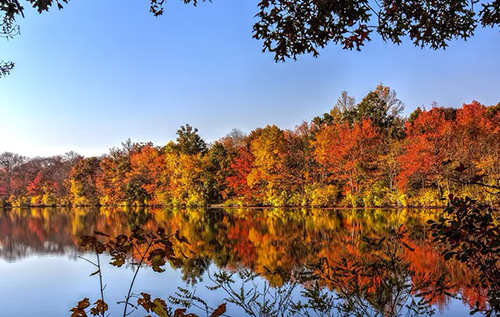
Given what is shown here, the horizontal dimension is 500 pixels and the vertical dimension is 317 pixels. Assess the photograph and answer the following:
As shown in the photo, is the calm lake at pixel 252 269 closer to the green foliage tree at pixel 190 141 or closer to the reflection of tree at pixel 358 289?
the reflection of tree at pixel 358 289

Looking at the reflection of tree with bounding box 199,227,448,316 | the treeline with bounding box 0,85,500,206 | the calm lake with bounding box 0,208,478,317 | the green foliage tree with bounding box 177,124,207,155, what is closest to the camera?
the reflection of tree with bounding box 199,227,448,316

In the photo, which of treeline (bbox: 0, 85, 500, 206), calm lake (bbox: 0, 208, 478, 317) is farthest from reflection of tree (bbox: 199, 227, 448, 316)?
treeline (bbox: 0, 85, 500, 206)

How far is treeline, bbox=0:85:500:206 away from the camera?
22.4 meters

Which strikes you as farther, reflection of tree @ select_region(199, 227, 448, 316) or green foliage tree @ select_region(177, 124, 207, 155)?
green foliage tree @ select_region(177, 124, 207, 155)

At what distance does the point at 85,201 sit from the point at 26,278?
35856 mm

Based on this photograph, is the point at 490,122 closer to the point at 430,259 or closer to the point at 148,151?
the point at 430,259

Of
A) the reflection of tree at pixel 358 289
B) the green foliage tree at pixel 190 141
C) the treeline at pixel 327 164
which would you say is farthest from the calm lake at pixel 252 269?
the green foliage tree at pixel 190 141

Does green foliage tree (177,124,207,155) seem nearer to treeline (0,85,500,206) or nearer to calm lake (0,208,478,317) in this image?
treeline (0,85,500,206)

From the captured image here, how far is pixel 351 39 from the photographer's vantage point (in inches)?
124

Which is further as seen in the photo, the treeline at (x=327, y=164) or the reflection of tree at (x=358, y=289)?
the treeline at (x=327, y=164)

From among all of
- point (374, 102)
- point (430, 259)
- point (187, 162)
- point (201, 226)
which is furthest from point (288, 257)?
point (187, 162)

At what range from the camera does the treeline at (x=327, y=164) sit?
22.4 meters

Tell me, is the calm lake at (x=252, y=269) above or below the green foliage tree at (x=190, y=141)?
below

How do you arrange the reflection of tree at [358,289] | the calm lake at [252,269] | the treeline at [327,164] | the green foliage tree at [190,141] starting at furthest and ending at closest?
the green foliage tree at [190,141] → the treeline at [327,164] → the calm lake at [252,269] → the reflection of tree at [358,289]
